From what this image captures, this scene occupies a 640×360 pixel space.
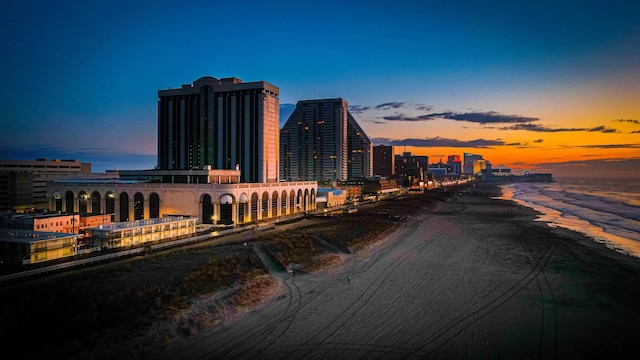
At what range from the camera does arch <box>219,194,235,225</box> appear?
65250 mm

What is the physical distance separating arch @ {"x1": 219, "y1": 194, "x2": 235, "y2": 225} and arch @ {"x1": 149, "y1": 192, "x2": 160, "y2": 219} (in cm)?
1215

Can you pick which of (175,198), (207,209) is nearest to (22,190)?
(175,198)

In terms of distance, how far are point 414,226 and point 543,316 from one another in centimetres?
4647

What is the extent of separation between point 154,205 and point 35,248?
32.1 meters

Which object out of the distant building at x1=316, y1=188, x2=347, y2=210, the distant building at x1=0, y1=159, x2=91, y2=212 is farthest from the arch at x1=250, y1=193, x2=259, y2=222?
the distant building at x1=0, y1=159, x2=91, y2=212

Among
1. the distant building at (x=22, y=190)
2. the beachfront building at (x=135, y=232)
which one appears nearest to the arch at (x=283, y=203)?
the beachfront building at (x=135, y=232)

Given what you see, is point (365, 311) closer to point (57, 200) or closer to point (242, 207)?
point (242, 207)

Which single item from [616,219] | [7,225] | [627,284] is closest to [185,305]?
[7,225]

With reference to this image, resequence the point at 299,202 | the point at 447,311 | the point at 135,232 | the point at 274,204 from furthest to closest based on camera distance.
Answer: the point at 299,202, the point at 274,204, the point at 135,232, the point at 447,311

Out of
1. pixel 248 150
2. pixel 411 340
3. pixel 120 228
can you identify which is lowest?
pixel 411 340

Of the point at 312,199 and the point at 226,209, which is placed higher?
the point at 226,209

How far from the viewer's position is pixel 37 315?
2486cm

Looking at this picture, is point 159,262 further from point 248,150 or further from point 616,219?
point 616,219

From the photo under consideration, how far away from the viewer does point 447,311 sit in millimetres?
29219
